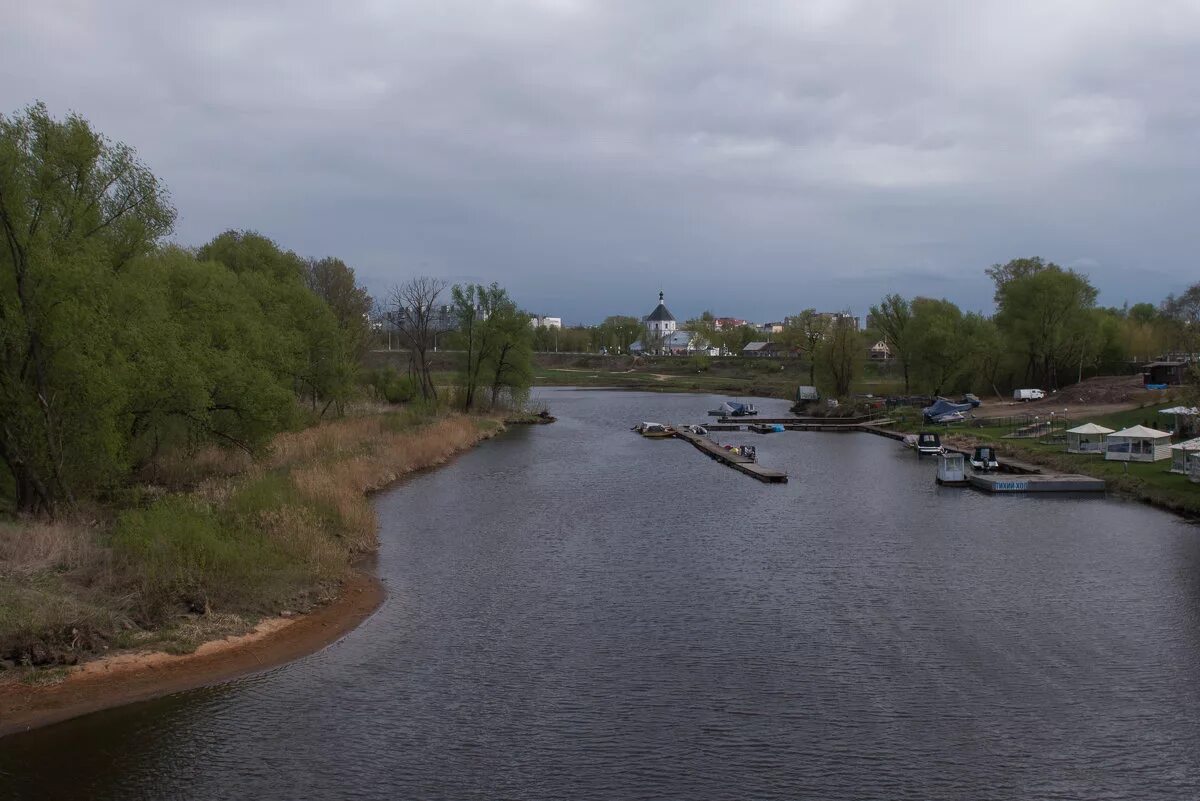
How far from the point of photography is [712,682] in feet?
60.5

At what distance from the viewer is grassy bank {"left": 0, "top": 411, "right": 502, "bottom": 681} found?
17.9 meters

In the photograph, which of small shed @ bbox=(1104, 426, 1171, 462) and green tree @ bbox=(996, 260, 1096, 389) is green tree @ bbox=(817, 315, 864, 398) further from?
small shed @ bbox=(1104, 426, 1171, 462)

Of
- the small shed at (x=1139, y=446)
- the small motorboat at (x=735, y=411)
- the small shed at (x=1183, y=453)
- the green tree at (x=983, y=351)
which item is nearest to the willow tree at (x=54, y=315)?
the small shed at (x=1183, y=453)

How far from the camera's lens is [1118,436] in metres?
47.3

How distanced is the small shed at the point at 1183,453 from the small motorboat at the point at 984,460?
27.2 ft

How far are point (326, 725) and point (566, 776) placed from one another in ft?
15.2

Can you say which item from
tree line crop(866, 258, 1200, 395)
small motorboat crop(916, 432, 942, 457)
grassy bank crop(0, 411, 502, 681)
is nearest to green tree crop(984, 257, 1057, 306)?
tree line crop(866, 258, 1200, 395)

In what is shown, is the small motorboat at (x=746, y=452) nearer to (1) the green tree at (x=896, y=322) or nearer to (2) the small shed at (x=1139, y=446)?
(2) the small shed at (x=1139, y=446)

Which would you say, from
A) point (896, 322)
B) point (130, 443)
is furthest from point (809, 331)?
point (130, 443)

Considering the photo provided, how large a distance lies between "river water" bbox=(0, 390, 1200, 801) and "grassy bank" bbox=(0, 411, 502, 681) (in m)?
2.04

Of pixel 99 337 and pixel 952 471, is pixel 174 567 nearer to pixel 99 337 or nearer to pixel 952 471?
pixel 99 337

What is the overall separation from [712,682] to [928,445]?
45735 millimetres

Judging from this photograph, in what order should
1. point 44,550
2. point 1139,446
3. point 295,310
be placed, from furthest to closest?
1. point 295,310
2. point 1139,446
3. point 44,550

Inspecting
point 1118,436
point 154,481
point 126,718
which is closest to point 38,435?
point 154,481
